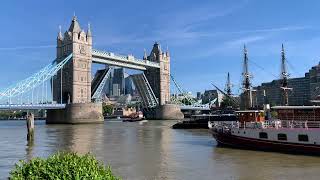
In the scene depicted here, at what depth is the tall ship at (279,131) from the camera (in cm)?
2464

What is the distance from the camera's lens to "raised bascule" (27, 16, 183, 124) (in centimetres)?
10156

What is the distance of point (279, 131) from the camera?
25.9m

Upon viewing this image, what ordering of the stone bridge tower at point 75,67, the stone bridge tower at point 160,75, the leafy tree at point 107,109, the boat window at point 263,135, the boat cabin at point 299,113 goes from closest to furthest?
the boat cabin at point 299,113
the boat window at point 263,135
the stone bridge tower at point 75,67
the stone bridge tower at point 160,75
the leafy tree at point 107,109

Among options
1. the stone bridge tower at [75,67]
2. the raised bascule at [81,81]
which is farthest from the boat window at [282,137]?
the stone bridge tower at [75,67]

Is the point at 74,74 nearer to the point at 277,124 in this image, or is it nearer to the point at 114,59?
the point at 114,59

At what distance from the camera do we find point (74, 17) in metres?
122

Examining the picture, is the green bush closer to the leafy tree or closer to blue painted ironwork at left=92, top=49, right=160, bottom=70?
blue painted ironwork at left=92, top=49, right=160, bottom=70

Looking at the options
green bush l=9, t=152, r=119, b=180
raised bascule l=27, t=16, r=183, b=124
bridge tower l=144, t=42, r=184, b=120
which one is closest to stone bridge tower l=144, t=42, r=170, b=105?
bridge tower l=144, t=42, r=184, b=120

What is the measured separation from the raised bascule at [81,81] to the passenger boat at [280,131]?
71.7 metres

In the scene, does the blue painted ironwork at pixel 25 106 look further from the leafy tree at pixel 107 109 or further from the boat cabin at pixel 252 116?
the leafy tree at pixel 107 109

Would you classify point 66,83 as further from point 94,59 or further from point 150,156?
point 150,156

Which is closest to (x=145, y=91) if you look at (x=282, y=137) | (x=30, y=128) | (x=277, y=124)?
(x=30, y=128)

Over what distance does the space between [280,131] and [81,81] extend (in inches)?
3608

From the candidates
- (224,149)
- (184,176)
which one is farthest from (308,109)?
(184,176)
